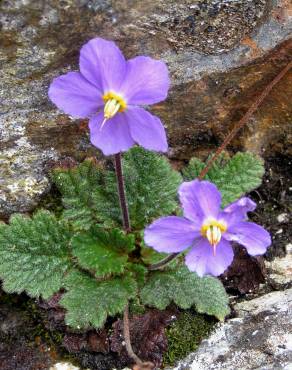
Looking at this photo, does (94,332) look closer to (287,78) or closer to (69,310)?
(69,310)

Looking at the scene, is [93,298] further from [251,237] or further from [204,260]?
[251,237]

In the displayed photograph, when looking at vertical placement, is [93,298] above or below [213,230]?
below

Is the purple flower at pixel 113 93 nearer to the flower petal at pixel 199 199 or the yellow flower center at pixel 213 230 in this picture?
the flower petal at pixel 199 199

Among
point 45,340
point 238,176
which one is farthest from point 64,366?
point 238,176

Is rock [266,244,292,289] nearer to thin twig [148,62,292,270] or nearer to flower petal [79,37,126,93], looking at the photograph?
thin twig [148,62,292,270]

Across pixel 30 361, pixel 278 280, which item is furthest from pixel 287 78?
pixel 30 361
